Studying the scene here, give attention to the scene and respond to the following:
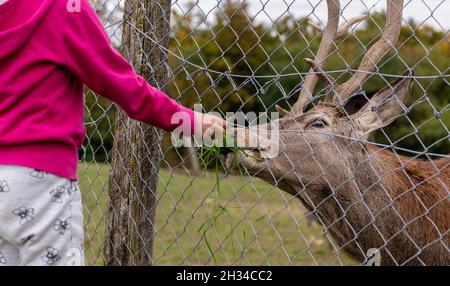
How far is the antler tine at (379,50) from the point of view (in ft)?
11.9

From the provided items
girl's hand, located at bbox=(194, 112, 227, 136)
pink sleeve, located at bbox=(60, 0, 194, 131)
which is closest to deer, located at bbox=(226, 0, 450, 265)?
girl's hand, located at bbox=(194, 112, 227, 136)

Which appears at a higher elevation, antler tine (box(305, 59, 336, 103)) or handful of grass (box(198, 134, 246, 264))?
antler tine (box(305, 59, 336, 103))

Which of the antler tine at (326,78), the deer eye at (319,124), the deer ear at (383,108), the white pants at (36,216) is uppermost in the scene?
the antler tine at (326,78)

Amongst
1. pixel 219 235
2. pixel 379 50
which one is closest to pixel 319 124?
pixel 379 50

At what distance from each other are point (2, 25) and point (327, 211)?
88.0 inches

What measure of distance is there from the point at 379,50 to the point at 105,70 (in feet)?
6.08

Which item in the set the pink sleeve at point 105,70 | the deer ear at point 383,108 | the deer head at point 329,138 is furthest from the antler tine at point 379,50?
Result: the pink sleeve at point 105,70

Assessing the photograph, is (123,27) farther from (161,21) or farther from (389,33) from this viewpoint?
(389,33)

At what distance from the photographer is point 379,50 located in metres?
3.89

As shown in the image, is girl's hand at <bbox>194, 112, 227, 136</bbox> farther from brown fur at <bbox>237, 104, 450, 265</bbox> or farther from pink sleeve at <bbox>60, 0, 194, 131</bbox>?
brown fur at <bbox>237, 104, 450, 265</bbox>

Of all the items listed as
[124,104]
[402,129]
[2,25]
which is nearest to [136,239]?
[124,104]

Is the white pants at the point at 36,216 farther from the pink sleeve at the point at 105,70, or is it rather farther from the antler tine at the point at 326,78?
the antler tine at the point at 326,78

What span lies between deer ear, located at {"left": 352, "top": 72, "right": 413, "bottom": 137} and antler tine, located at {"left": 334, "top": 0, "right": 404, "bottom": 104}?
13 centimetres

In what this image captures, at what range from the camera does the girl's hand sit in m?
2.77
